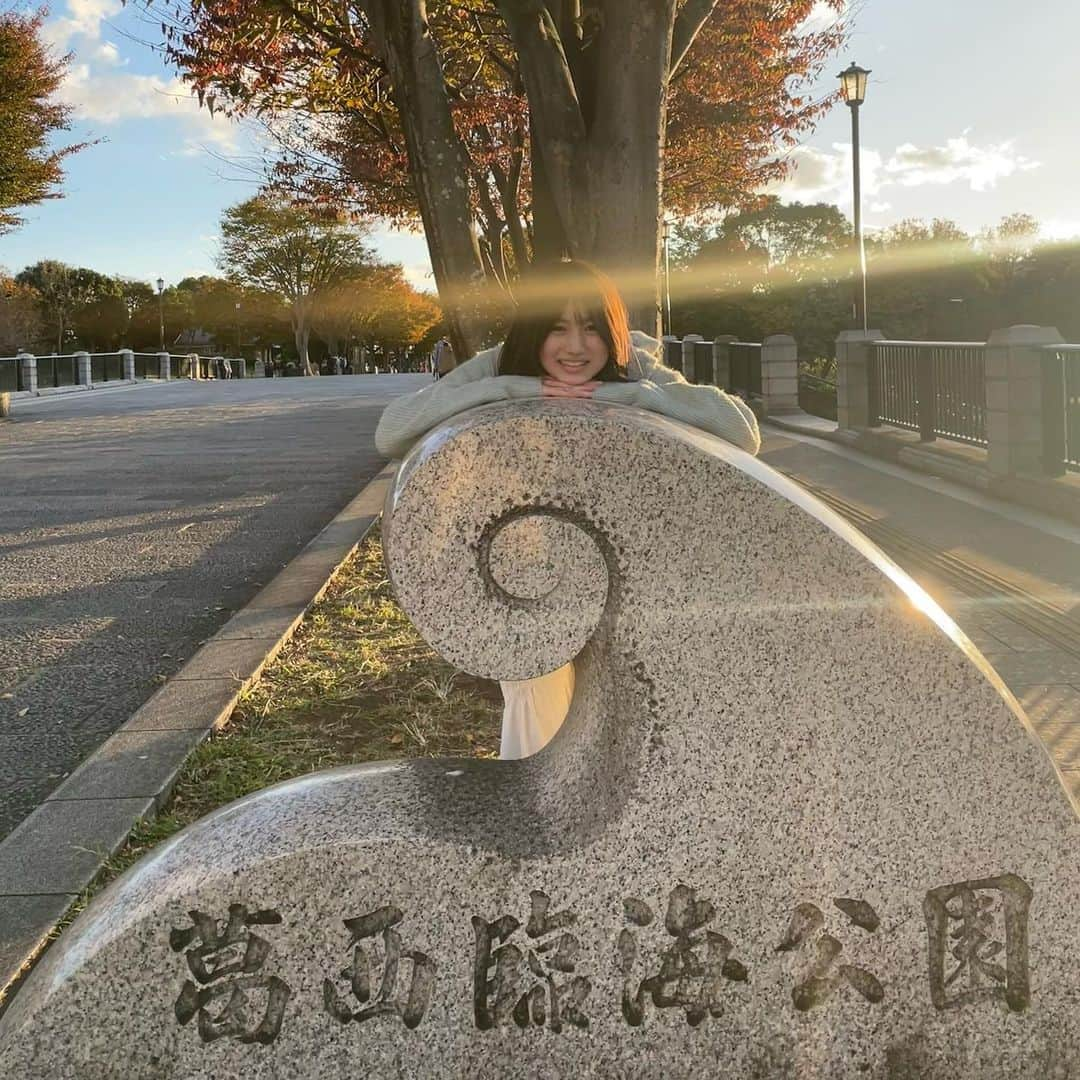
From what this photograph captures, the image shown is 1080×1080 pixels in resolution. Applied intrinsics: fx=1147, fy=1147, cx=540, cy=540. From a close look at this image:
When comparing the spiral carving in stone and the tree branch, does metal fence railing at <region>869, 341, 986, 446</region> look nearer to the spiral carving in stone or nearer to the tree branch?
the tree branch

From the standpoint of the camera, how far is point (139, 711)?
475 cm

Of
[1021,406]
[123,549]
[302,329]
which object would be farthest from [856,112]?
[302,329]

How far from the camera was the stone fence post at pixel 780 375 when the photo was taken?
2050 centimetres

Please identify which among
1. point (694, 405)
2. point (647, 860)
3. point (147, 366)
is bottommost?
A: point (647, 860)

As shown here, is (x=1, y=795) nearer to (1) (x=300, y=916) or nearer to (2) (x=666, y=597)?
(1) (x=300, y=916)

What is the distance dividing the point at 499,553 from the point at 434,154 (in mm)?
4049

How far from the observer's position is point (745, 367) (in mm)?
23312

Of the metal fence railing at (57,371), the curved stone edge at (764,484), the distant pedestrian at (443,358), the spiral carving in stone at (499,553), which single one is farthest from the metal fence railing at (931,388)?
the metal fence railing at (57,371)

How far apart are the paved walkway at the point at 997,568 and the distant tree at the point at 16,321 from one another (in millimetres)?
48618

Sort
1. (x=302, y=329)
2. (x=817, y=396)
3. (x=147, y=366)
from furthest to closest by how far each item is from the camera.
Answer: (x=302, y=329) < (x=147, y=366) < (x=817, y=396)

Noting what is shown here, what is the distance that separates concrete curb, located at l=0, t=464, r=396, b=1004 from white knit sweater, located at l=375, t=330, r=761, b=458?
1.59 m

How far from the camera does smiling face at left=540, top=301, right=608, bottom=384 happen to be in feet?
9.07

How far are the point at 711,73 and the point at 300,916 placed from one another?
17241 millimetres

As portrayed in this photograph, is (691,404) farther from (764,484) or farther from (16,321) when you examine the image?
(16,321)
